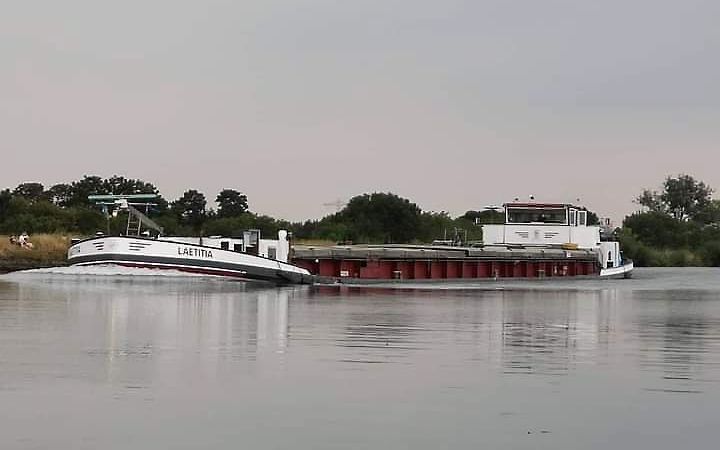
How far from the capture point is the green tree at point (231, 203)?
9012 centimetres

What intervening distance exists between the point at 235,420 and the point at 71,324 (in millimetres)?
11311

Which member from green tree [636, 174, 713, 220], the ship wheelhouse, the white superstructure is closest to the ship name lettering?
the white superstructure

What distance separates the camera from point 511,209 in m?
61.1

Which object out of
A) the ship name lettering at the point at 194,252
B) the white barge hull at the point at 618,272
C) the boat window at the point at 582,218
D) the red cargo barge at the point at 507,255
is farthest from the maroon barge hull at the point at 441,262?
the ship name lettering at the point at 194,252

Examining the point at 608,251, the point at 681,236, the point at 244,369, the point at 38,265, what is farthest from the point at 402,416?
the point at 681,236

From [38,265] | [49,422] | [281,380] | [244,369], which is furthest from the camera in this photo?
[38,265]

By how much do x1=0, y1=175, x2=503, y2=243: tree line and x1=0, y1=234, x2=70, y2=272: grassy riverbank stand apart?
3288 mm

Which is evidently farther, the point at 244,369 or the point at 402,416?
the point at 244,369

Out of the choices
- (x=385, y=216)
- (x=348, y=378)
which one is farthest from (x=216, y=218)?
(x=348, y=378)

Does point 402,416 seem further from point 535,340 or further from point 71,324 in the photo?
point 71,324

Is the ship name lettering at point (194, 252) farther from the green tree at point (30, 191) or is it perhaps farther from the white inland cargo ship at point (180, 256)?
the green tree at point (30, 191)

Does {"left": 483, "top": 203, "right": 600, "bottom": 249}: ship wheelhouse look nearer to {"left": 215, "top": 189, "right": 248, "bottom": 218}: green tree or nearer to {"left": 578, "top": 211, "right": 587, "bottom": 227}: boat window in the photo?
{"left": 578, "top": 211, "right": 587, "bottom": 227}: boat window

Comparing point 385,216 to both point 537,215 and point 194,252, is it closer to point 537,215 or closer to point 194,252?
point 537,215

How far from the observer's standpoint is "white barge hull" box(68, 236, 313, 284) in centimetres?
4094
